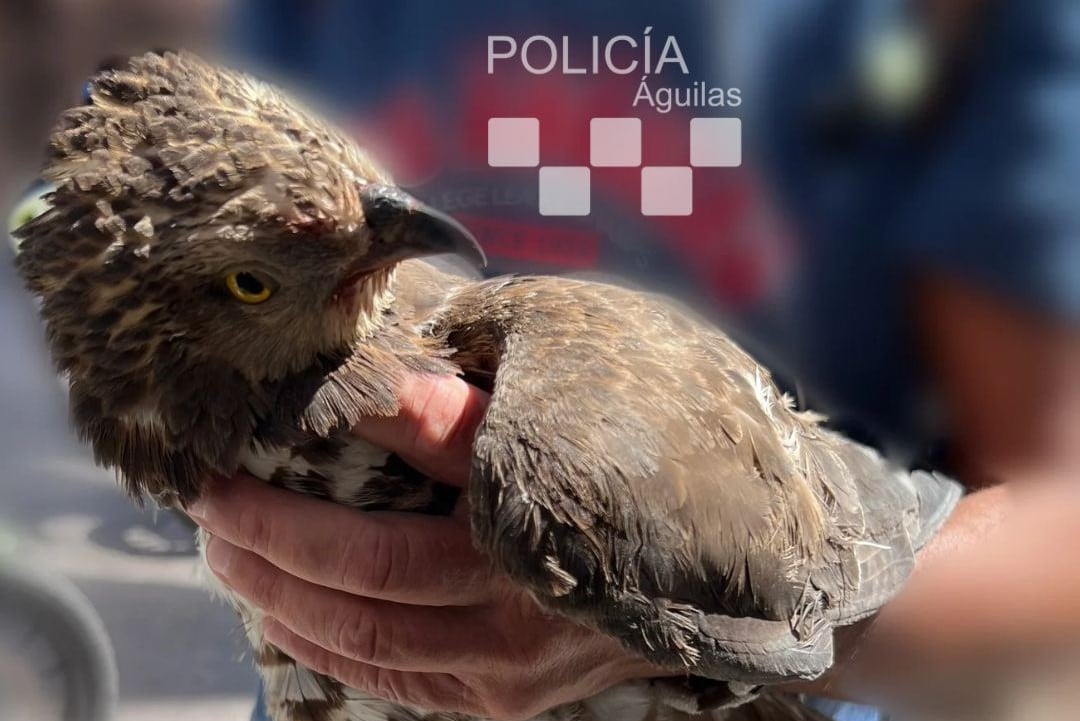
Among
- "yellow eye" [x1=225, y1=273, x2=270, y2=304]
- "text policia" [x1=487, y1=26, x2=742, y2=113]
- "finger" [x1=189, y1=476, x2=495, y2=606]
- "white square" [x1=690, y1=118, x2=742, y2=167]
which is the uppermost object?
"text policia" [x1=487, y1=26, x2=742, y2=113]

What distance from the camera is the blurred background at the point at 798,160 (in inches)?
76.7

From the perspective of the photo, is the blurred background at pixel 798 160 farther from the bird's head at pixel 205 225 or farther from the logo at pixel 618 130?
the bird's head at pixel 205 225

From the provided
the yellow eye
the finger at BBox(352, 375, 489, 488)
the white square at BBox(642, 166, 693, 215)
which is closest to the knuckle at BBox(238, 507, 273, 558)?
the finger at BBox(352, 375, 489, 488)

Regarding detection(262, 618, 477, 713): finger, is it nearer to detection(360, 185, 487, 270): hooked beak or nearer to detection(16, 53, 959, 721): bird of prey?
detection(16, 53, 959, 721): bird of prey

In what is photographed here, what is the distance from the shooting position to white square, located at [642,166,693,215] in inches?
97.5

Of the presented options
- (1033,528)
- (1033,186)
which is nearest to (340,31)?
(1033,186)

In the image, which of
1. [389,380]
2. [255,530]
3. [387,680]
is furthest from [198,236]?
[387,680]

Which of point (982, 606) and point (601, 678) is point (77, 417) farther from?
point (982, 606)

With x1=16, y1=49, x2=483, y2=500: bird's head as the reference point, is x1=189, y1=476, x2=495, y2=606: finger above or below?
below

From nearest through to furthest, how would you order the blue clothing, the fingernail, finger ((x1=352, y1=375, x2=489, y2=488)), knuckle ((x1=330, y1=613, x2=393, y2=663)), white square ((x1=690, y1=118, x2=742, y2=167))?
1. finger ((x1=352, y1=375, x2=489, y2=488))
2. knuckle ((x1=330, y1=613, x2=393, y2=663))
3. the fingernail
4. the blue clothing
5. white square ((x1=690, y1=118, x2=742, y2=167))

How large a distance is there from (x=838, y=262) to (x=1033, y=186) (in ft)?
1.42

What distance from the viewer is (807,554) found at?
60.7 inches

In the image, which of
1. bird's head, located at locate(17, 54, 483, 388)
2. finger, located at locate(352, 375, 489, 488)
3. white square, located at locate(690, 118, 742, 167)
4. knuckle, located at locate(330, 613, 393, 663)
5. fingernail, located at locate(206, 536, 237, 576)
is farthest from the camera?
white square, located at locate(690, 118, 742, 167)

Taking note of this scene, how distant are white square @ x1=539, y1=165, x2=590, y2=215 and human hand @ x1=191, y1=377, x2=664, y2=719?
1.04 metres
